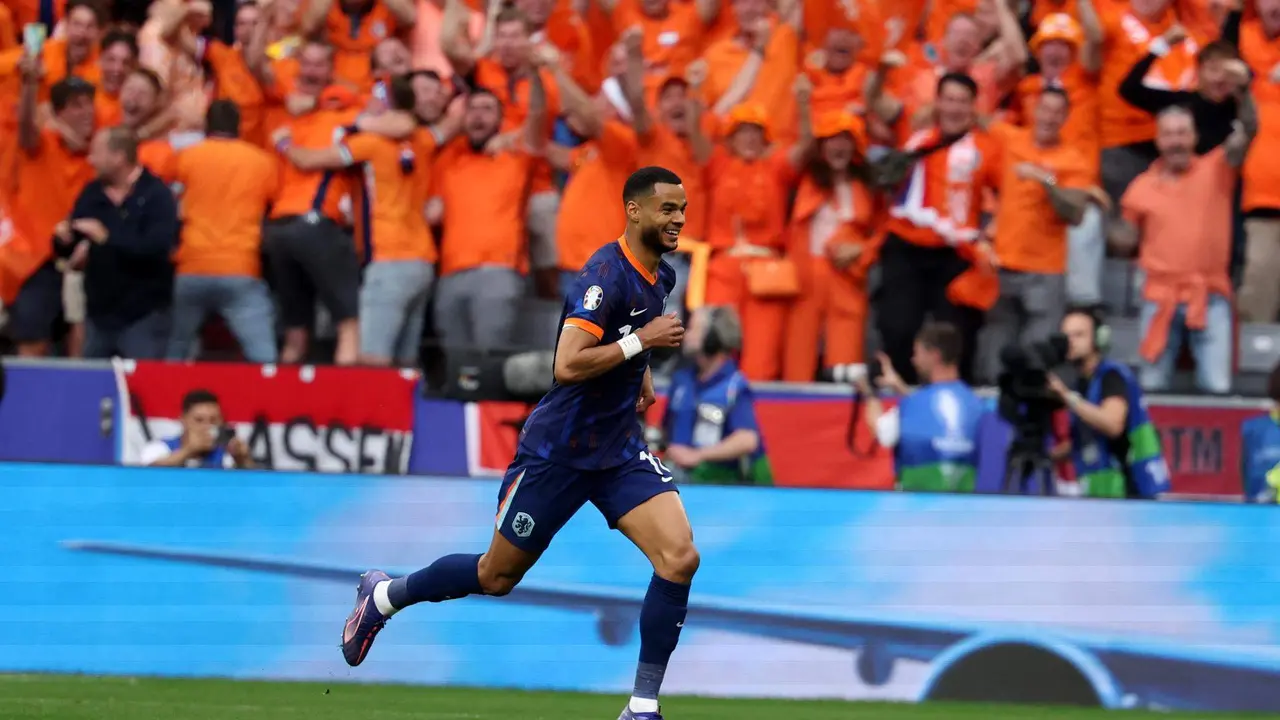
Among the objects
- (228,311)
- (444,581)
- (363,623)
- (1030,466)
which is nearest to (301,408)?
(228,311)

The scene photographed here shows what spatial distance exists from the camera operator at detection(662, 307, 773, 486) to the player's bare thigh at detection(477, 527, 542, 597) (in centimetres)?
345

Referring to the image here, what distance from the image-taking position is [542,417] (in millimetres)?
7074

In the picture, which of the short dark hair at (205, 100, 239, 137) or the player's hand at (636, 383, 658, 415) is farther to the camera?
the short dark hair at (205, 100, 239, 137)

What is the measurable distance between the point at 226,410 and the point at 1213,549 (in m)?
6.24

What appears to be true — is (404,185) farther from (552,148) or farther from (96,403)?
(96,403)

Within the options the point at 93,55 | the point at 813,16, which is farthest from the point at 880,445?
the point at 93,55

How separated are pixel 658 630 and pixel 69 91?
7.95m

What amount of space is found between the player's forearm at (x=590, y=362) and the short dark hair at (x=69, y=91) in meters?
7.58

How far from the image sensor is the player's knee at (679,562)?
268 inches

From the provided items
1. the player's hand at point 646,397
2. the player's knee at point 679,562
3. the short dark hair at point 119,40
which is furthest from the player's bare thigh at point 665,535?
the short dark hair at point 119,40

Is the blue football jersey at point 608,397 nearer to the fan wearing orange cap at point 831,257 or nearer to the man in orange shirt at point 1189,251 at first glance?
the fan wearing orange cap at point 831,257

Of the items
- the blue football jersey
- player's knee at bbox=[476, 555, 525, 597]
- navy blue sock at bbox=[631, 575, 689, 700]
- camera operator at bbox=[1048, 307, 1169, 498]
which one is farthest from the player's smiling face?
camera operator at bbox=[1048, 307, 1169, 498]

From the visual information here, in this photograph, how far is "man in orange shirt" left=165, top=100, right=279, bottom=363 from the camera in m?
12.5

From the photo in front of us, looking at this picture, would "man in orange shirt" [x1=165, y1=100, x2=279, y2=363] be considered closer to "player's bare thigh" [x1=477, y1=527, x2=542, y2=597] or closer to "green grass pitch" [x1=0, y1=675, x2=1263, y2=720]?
"green grass pitch" [x1=0, y1=675, x2=1263, y2=720]
